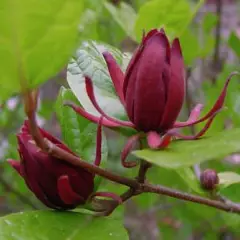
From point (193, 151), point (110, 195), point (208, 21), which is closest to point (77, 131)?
point (110, 195)

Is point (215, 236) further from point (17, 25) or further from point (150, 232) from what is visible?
point (17, 25)

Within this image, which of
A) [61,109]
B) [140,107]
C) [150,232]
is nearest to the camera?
[140,107]

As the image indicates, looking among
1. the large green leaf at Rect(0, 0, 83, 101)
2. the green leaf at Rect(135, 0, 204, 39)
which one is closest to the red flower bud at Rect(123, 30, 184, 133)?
the large green leaf at Rect(0, 0, 83, 101)

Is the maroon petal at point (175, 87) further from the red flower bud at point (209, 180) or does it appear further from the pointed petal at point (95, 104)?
the red flower bud at point (209, 180)

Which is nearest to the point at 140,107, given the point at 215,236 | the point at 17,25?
the point at 17,25

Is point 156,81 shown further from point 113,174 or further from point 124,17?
point 124,17
